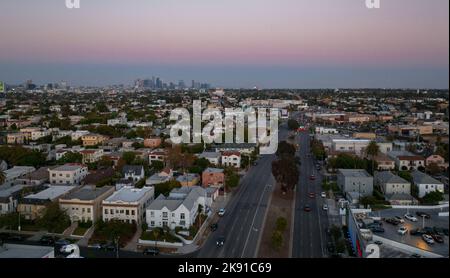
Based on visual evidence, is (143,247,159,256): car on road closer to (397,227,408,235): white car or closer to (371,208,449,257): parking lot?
(371,208,449,257): parking lot

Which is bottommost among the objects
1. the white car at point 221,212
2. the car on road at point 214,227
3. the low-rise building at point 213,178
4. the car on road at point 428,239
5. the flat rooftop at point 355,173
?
the car on road at point 214,227

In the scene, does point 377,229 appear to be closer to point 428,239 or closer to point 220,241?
point 428,239

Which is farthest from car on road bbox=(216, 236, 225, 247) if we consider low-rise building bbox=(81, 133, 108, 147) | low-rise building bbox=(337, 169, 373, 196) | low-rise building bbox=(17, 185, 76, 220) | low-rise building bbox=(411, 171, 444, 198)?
low-rise building bbox=(81, 133, 108, 147)

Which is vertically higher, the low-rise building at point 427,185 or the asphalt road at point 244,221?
the low-rise building at point 427,185

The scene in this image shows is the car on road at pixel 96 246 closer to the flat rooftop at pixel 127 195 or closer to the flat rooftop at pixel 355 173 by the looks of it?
the flat rooftop at pixel 127 195

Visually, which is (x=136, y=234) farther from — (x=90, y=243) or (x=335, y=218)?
(x=335, y=218)

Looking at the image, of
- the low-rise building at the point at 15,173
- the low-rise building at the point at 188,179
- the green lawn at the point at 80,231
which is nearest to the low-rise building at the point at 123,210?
the green lawn at the point at 80,231

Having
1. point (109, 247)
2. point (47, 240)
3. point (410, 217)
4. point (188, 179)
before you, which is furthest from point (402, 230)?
point (188, 179)
